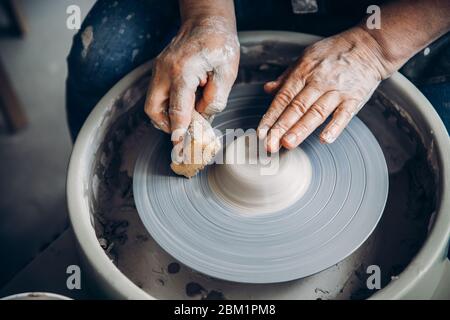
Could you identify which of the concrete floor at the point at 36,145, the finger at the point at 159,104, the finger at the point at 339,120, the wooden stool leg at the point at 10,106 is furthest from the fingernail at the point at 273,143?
the wooden stool leg at the point at 10,106

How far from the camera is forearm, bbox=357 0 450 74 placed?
143 centimetres

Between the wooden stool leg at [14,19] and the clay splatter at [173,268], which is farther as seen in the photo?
the wooden stool leg at [14,19]

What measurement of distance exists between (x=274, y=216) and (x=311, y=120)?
0.25 meters

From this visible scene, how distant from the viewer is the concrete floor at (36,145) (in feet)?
7.57

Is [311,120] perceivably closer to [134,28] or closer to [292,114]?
[292,114]

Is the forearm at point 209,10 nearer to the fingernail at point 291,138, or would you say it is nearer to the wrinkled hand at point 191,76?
the wrinkled hand at point 191,76

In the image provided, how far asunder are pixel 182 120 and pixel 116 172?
0.32 metres

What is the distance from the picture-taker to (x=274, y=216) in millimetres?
1327

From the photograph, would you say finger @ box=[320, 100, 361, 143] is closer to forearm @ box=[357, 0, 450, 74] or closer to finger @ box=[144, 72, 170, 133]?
forearm @ box=[357, 0, 450, 74]

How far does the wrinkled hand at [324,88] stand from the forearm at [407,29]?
0.9 inches

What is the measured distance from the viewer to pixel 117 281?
114cm

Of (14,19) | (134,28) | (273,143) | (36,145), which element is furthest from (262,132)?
(14,19)

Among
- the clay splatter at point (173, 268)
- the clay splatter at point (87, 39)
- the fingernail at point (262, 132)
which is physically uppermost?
the clay splatter at point (87, 39)

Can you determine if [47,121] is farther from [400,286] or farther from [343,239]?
[400,286]
